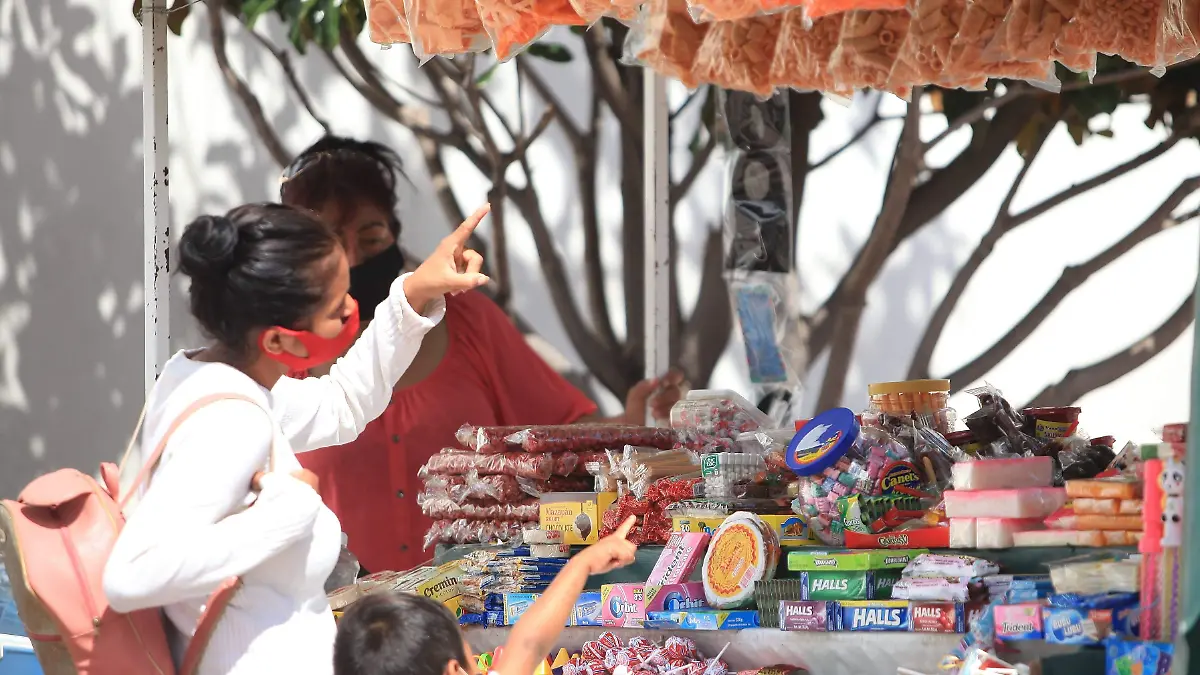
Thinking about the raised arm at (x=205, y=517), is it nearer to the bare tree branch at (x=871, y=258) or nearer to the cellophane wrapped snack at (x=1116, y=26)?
the cellophane wrapped snack at (x=1116, y=26)

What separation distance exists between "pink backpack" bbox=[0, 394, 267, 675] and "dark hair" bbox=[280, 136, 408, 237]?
5.35 feet

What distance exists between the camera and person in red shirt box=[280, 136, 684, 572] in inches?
147

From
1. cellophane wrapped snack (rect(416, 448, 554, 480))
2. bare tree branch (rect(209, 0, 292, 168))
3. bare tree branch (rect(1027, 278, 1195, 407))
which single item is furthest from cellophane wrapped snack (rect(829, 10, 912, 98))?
bare tree branch (rect(209, 0, 292, 168))

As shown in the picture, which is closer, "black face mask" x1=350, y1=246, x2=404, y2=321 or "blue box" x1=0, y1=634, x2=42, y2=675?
"blue box" x1=0, y1=634, x2=42, y2=675

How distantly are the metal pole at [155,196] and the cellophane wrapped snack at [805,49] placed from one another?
1767 millimetres

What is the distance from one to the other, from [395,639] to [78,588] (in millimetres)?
498

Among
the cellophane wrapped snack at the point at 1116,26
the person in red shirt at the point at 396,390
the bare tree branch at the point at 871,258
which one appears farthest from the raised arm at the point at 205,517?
the bare tree branch at the point at 871,258

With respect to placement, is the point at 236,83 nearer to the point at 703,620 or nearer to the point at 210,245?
the point at 210,245

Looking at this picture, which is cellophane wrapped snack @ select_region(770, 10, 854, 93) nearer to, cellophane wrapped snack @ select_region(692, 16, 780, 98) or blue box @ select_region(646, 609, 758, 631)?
cellophane wrapped snack @ select_region(692, 16, 780, 98)

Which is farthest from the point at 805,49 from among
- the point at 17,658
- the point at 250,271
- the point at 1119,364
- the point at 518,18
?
the point at 1119,364

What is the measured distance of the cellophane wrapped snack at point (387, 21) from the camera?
101 inches

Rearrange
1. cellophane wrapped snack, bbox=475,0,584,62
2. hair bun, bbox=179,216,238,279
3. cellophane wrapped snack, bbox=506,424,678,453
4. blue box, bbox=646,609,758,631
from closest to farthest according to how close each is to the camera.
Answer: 1. hair bun, bbox=179,216,238,279
2. cellophane wrapped snack, bbox=475,0,584,62
3. blue box, bbox=646,609,758,631
4. cellophane wrapped snack, bbox=506,424,678,453

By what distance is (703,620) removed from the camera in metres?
2.54

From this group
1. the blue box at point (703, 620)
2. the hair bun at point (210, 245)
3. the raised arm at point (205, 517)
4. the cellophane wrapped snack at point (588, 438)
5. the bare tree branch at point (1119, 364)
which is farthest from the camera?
the bare tree branch at point (1119, 364)
